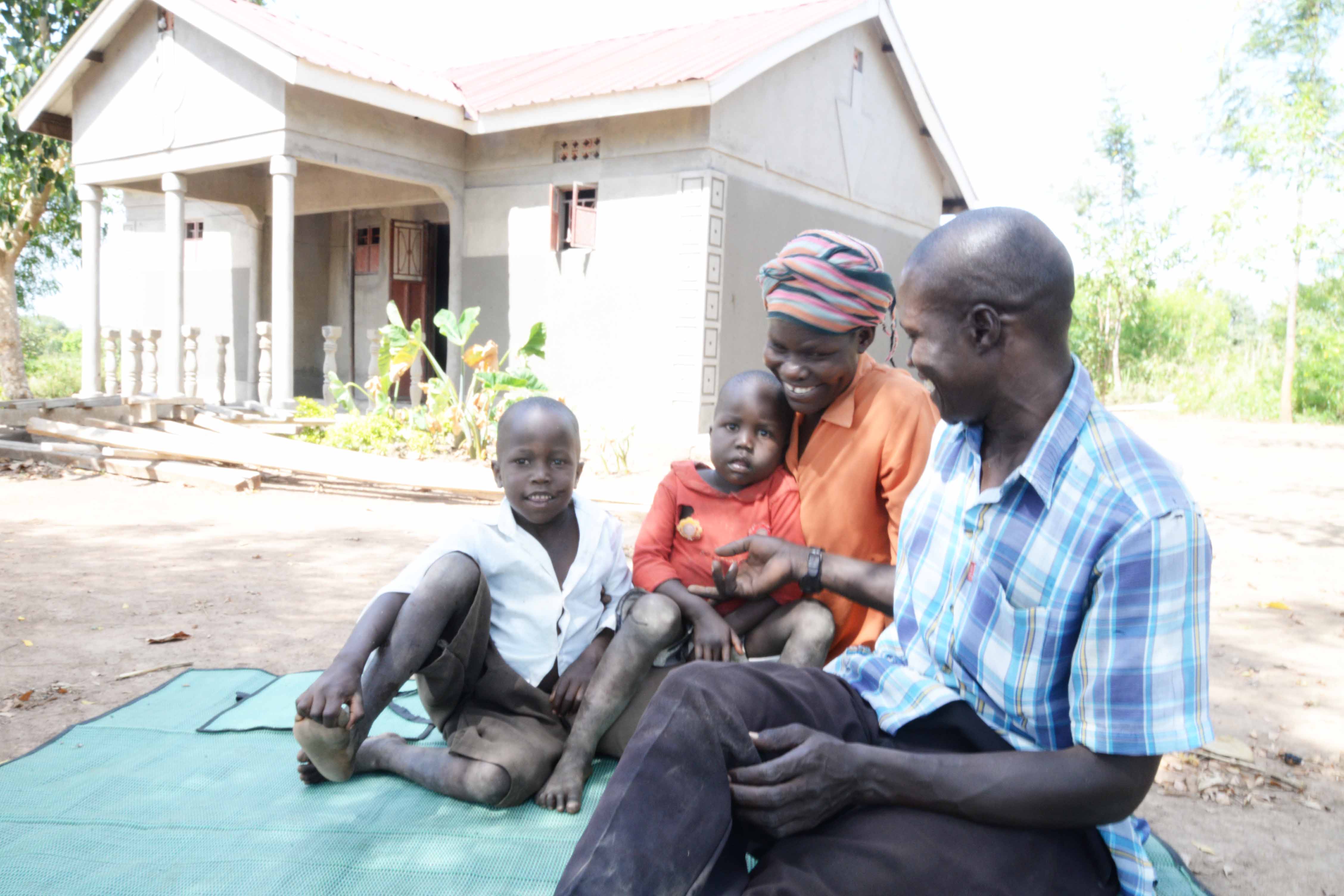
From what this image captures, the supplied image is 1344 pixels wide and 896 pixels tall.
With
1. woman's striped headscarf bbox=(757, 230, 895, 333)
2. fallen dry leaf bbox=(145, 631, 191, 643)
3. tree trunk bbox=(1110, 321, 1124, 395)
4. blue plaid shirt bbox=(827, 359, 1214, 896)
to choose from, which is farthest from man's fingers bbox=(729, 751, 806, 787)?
tree trunk bbox=(1110, 321, 1124, 395)

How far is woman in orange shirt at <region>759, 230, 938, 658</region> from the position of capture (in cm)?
246

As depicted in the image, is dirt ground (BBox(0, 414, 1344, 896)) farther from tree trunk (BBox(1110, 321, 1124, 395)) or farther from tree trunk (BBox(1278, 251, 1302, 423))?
tree trunk (BBox(1110, 321, 1124, 395))

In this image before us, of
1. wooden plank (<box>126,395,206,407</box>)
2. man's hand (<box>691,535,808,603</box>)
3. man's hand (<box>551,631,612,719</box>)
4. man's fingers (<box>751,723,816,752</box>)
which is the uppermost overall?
man's hand (<box>691,535,808,603</box>)

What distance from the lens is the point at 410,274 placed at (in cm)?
1385

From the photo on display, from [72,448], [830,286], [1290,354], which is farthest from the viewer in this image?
[1290,354]

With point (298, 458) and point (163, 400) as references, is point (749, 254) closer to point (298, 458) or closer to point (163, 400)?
point (298, 458)

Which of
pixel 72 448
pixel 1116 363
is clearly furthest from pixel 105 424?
pixel 1116 363

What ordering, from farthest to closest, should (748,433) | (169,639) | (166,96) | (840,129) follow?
(840,129) < (166,96) < (169,639) < (748,433)

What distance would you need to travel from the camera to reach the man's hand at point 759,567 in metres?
2.33

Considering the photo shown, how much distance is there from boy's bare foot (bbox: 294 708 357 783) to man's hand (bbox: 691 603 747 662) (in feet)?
2.87

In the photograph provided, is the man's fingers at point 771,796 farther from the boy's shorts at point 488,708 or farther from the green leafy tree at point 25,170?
the green leafy tree at point 25,170

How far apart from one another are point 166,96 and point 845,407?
38.9 ft

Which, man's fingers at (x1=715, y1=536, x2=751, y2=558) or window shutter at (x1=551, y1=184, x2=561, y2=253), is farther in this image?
window shutter at (x1=551, y1=184, x2=561, y2=253)

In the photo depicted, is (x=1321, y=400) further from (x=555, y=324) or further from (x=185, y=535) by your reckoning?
(x=185, y=535)
